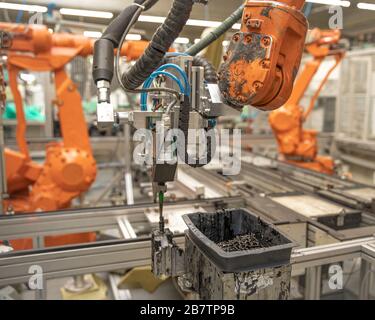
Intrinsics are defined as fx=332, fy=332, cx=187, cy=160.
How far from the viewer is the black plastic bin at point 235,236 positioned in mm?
1011

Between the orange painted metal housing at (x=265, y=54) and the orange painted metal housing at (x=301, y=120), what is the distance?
313 cm

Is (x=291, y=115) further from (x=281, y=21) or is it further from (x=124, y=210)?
(x=281, y=21)

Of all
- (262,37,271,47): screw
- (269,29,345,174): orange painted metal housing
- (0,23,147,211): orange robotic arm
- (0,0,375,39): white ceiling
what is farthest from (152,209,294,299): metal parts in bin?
(269,29,345,174): orange painted metal housing

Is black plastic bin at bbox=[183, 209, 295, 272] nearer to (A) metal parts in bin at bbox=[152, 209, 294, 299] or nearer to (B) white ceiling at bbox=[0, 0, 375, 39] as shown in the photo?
(A) metal parts in bin at bbox=[152, 209, 294, 299]

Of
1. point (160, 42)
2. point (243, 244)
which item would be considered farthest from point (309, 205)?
point (160, 42)

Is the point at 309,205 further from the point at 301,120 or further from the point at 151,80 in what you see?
the point at 301,120

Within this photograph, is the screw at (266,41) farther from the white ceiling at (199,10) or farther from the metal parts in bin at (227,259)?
the metal parts in bin at (227,259)

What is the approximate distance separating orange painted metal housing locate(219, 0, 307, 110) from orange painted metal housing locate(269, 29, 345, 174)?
3.13 metres

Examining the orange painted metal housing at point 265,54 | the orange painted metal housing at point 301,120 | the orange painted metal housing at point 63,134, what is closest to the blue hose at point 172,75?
the orange painted metal housing at point 265,54

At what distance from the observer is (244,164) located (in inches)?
154

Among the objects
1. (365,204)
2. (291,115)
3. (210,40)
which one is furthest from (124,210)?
(291,115)

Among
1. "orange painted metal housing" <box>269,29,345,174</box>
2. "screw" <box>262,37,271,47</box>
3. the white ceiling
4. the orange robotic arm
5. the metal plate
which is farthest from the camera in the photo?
"orange painted metal housing" <box>269,29,345,174</box>

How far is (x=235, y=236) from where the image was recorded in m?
1.39

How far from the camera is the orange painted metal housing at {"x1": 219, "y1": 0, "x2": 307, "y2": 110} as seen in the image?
94cm
